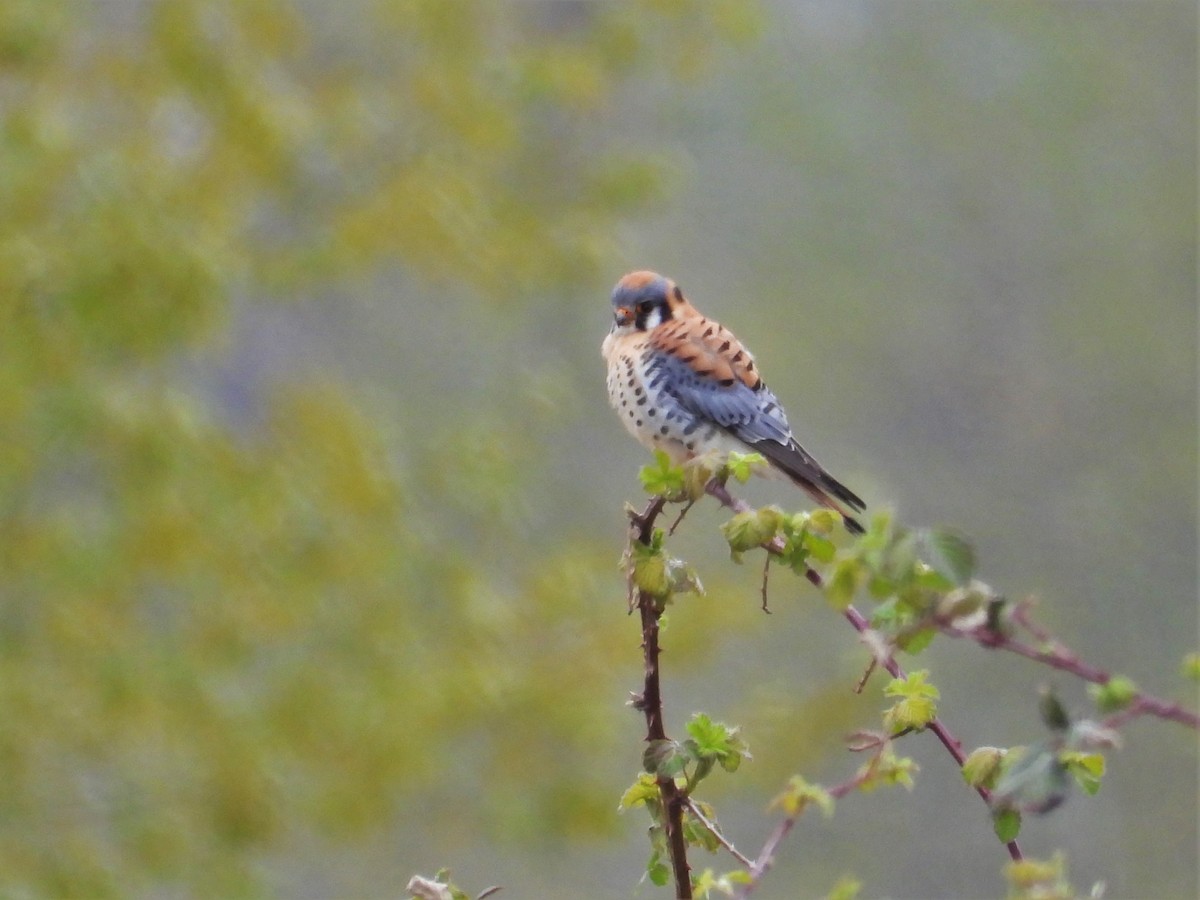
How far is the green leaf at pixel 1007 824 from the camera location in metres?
1.06

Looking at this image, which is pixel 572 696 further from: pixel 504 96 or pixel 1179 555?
pixel 1179 555

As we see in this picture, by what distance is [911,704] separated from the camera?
1080 mm

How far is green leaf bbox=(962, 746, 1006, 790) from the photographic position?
1034 mm

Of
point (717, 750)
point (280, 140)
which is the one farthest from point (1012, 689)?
point (717, 750)

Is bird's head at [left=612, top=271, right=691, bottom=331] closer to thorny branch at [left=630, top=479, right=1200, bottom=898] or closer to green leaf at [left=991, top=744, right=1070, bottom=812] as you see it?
thorny branch at [left=630, top=479, right=1200, bottom=898]

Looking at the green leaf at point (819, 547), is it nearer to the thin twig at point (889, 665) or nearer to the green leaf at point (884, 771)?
the thin twig at point (889, 665)

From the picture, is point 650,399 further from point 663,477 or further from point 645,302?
point 663,477

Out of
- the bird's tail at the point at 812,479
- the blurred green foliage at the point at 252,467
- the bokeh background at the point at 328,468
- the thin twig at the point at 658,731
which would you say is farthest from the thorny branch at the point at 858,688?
the blurred green foliage at the point at 252,467

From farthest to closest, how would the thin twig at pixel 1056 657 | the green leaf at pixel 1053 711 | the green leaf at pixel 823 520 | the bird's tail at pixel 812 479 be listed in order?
1. the bird's tail at pixel 812 479
2. the green leaf at pixel 823 520
3. the green leaf at pixel 1053 711
4. the thin twig at pixel 1056 657

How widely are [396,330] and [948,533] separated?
6.81 m

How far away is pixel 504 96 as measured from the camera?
14.3 ft

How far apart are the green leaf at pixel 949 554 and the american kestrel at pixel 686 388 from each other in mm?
1614

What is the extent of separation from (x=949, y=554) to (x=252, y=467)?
3.20m

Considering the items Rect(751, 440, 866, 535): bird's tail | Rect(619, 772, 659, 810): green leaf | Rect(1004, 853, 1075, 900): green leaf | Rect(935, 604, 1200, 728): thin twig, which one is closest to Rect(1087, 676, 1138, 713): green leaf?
Rect(935, 604, 1200, 728): thin twig
